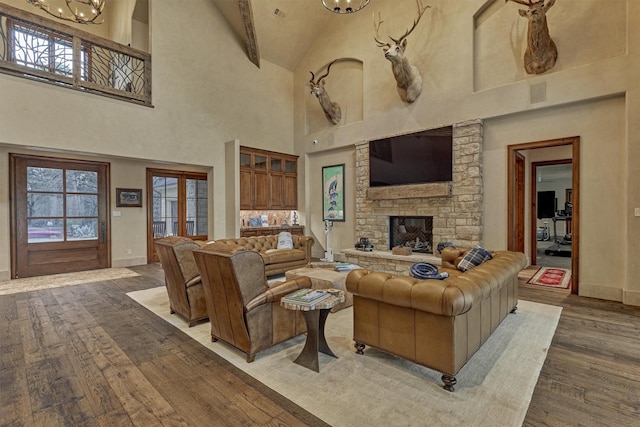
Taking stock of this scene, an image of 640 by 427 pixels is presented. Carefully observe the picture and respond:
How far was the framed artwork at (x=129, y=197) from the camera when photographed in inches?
290

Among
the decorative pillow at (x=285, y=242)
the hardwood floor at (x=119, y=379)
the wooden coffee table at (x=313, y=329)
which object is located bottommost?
the hardwood floor at (x=119, y=379)

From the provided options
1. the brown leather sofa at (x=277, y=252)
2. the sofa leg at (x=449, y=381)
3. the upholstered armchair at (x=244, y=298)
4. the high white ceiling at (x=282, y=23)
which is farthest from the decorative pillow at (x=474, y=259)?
the high white ceiling at (x=282, y=23)

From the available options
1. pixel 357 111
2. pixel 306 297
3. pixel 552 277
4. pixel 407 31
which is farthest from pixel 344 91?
pixel 306 297

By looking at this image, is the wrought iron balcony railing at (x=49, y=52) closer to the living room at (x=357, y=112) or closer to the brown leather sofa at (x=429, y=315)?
the living room at (x=357, y=112)

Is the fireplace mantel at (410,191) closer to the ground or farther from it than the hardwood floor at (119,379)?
farther from it

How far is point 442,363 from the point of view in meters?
2.28

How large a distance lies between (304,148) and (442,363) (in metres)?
7.40

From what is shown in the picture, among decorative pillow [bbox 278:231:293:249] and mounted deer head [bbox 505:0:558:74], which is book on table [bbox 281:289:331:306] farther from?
mounted deer head [bbox 505:0:558:74]

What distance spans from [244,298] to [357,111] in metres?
6.26

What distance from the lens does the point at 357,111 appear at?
7.73 meters

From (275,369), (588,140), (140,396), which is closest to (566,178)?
(588,140)

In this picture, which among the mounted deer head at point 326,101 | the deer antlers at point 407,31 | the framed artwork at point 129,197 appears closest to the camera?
the deer antlers at point 407,31

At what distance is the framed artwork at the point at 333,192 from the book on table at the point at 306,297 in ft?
17.2

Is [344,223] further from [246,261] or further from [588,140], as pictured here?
[246,261]
